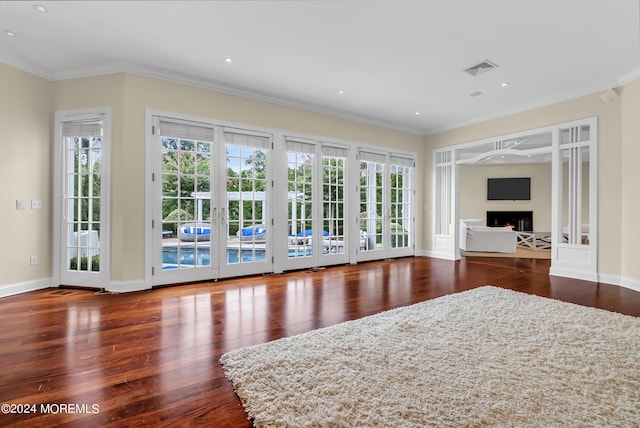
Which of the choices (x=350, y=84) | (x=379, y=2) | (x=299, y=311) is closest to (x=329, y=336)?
(x=299, y=311)

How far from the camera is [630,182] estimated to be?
425cm

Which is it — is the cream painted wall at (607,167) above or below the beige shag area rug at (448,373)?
above

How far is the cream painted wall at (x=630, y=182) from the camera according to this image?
4172mm

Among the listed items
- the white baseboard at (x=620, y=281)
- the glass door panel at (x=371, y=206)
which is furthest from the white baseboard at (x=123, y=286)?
the white baseboard at (x=620, y=281)

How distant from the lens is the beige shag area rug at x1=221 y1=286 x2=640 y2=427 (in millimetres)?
1515

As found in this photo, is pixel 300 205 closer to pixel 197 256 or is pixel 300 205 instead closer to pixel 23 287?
pixel 197 256

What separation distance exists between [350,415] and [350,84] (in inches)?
170

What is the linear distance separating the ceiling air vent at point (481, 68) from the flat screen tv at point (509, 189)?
8.10 meters

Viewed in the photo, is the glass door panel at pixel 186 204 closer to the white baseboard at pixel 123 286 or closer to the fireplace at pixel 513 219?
the white baseboard at pixel 123 286

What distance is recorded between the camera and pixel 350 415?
1505 mm

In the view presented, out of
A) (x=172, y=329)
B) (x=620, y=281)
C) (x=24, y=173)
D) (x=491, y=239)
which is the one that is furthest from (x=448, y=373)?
(x=491, y=239)

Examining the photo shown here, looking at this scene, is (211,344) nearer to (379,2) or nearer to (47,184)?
(379,2)

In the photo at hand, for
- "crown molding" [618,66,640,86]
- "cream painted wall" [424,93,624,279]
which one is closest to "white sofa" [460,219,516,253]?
"cream painted wall" [424,93,624,279]

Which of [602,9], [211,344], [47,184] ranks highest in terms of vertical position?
[602,9]
